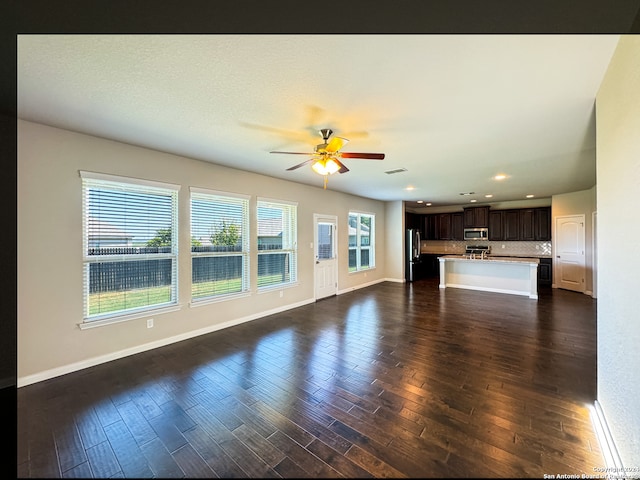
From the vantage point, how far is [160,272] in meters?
3.61

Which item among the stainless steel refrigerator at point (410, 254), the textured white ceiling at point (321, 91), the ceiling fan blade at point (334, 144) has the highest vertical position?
the textured white ceiling at point (321, 91)

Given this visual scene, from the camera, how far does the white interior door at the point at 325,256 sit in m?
6.14

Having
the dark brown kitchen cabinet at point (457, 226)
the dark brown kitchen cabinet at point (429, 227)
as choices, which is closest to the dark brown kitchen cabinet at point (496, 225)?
the dark brown kitchen cabinet at point (457, 226)

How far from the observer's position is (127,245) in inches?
129

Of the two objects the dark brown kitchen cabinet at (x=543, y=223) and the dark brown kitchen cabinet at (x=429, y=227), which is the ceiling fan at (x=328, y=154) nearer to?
the dark brown kitchen cabinet at (x=543, y=223)

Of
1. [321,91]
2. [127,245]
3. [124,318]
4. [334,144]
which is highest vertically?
Result: [321,91]

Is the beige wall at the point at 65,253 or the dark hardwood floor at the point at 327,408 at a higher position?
the beige wall at the point at 65,253

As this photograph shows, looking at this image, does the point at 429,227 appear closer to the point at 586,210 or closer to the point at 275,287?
the point at 586,210

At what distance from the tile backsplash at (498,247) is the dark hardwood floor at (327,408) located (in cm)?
512

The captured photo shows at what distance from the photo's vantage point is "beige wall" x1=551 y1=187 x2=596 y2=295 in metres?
6.32

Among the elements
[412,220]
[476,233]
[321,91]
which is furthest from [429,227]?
[321,91]

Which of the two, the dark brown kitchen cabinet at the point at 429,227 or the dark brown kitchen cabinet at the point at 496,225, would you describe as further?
the dark brown kitchen cabinet at the point at 429,227

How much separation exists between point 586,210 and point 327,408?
332 inches

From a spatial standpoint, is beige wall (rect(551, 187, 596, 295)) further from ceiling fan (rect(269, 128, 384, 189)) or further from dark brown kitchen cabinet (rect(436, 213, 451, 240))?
ceiling fan (rect(269, 128, 384, 189))
